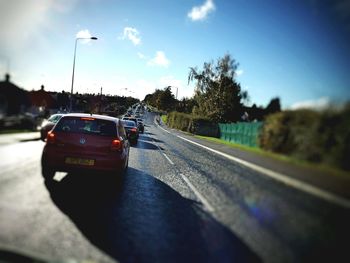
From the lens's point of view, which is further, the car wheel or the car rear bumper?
the car wheel

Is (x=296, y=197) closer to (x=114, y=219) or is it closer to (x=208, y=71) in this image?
(x=114, y=219)

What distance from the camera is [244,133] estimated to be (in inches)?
1199

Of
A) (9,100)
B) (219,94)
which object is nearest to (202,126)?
(219,94)

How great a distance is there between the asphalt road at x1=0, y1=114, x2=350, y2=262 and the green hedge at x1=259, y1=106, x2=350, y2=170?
552cm

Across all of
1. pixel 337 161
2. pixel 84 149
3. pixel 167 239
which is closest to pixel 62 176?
pixel 84 149

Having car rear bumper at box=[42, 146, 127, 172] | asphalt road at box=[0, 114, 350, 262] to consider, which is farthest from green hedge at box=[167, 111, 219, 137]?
car rear bumper at box=[42, 146, 127, 172]

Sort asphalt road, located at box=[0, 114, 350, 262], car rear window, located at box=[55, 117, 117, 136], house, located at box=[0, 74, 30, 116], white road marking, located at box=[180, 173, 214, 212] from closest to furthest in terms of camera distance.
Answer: asphalt road, located at box=[0, 114, 350, 262], white road marking, located at box=[180, 173, 214, 212], car rear window, located at box=[55, 117, 117, 136], house, located at box=[0, 74, 30, 116]

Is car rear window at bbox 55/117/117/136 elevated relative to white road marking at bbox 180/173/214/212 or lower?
elevated

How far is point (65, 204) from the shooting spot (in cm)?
577

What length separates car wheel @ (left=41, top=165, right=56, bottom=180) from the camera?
7152 millimetres

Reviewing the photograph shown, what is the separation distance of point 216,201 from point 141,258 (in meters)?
3.59

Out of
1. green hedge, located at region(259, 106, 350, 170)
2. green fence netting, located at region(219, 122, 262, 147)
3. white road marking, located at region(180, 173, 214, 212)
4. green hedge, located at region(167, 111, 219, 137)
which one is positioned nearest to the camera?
white road marking, located at region(180, 173, 214, 212)

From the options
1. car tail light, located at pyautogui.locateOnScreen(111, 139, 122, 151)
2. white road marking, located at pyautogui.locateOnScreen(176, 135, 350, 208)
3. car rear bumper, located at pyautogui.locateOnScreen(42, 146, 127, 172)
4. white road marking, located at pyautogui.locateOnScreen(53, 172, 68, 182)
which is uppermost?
car tail light, located at pyautogui.locateOnScreen(111, 139, 122, 151)

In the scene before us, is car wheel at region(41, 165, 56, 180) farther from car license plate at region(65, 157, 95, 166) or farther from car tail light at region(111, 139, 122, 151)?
car tail light at region(111, 139, 122, 151)
